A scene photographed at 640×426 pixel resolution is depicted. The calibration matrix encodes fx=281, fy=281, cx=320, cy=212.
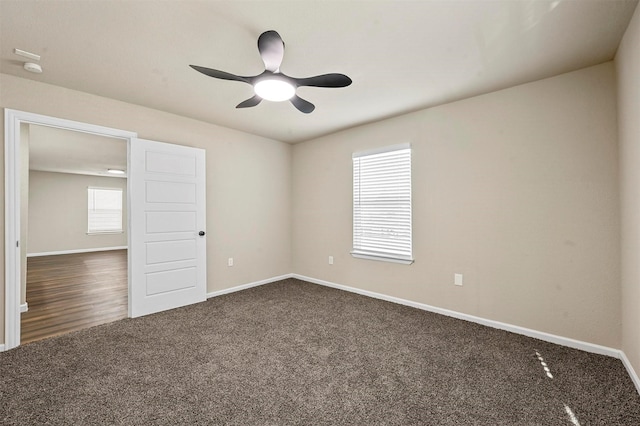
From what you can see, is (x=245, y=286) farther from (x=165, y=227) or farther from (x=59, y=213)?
(x=59, y=213)

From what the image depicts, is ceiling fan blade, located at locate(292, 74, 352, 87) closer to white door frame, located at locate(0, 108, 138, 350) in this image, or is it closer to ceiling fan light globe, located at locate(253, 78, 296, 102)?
ceiling fan light globe, located at locate(253, 78, 296, 102)

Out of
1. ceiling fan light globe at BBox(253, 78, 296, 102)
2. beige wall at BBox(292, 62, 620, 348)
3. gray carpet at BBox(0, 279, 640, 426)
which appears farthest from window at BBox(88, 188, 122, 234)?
ceiling fan light globe at BBox(253, 78, 296, 102)

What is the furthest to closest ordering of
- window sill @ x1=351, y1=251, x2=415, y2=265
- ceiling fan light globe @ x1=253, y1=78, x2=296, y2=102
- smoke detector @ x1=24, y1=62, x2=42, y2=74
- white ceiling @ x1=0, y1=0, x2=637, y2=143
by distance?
window sill @ x1=351, y1=251, x2=415, y2=265 < smoke detector @ x1=24, y1=62, x2=42, y2=74 < ceiling fan light globe @ x1=253, y1=78, x2=296, y2=102 < white ceiling @ x1=0, y1=0, x2=637, y2=143

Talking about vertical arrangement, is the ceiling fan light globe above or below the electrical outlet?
above

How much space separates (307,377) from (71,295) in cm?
431

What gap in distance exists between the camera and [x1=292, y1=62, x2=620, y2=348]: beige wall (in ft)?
8.14

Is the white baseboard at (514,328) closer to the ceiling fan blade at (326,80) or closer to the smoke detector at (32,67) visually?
the ceiling fan blade at (326,80)

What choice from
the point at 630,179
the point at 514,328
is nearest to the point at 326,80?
the point at 630,179

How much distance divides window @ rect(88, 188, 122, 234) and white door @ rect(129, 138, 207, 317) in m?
7.42

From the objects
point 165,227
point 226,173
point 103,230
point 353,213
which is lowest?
point 103,230

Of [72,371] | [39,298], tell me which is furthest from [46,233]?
[72,371]

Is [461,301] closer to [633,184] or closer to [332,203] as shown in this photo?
[633,184]

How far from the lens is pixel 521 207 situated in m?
2.88

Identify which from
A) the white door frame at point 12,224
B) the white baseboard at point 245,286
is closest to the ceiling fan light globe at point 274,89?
the white door frame at point 12,224
